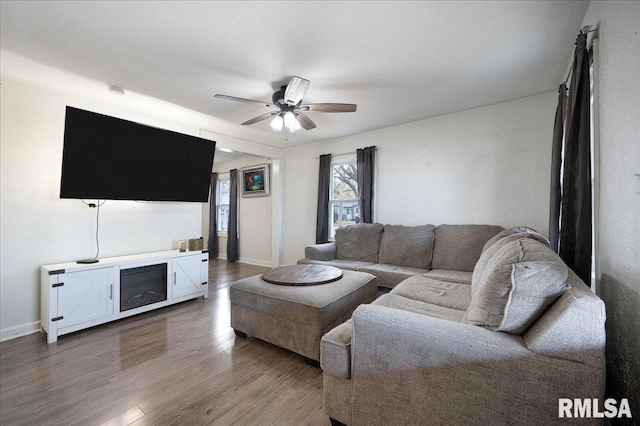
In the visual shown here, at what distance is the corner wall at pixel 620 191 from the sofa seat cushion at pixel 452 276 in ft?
3.72

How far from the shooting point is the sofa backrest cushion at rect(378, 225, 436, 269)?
3285mm

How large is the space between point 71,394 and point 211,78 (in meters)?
2.67

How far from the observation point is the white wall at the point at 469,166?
2957 millimetres

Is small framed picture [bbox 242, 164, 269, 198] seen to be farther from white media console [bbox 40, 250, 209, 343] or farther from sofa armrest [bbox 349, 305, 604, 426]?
sofa armrest [bbox 349, 305, 604, 426]

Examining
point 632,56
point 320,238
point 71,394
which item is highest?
point 632,56

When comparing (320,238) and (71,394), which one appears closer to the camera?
(71,394)

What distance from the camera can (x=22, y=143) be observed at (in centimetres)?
249

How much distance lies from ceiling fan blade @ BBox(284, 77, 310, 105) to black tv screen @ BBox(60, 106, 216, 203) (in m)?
1.79

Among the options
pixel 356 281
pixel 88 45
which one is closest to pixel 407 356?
pixel 356 281

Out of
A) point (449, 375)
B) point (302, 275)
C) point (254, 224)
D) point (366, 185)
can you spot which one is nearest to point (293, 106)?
point (302, 275)

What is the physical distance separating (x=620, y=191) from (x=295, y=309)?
1.98 m

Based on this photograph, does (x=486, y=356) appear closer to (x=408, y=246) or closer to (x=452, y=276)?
(x=452, y=276)

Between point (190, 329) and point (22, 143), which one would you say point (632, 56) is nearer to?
point (190, 329)

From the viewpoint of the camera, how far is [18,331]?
2.43 meters
